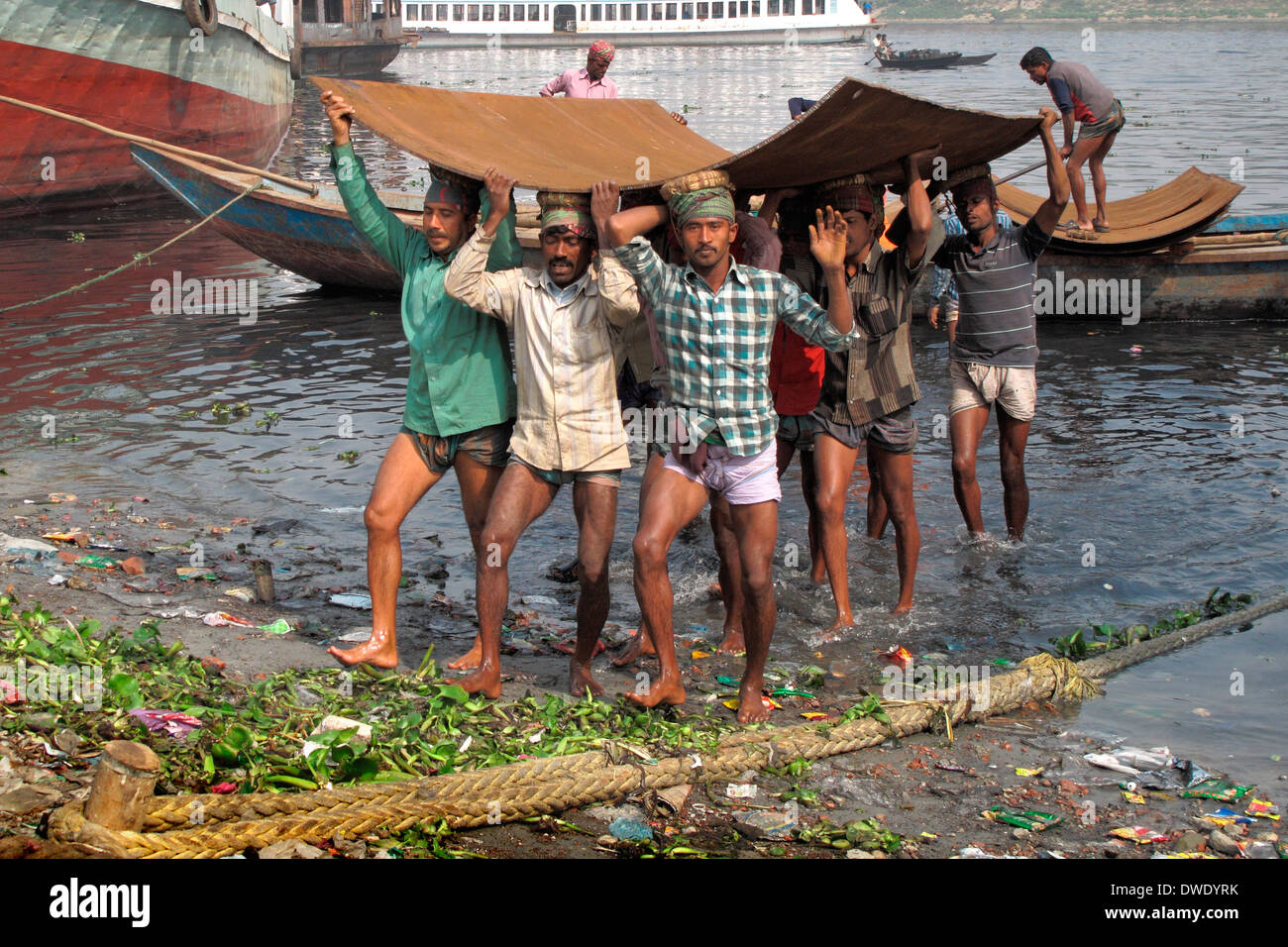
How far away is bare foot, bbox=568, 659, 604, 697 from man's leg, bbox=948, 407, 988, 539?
2.65 meters

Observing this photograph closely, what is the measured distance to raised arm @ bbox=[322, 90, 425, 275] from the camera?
192 inches

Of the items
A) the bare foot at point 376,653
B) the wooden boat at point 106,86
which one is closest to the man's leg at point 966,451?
the bare foot at point 376,653

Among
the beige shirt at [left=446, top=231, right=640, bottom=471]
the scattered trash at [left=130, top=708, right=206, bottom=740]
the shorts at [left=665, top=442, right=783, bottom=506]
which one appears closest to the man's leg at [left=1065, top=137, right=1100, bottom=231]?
the shorts at [left=665, top=442, right=783, bottom=506]

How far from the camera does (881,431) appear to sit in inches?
230

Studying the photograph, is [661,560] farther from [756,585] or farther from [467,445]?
[467,445]

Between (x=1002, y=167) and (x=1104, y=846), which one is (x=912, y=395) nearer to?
(x=1104, y=846)

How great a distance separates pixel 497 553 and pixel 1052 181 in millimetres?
3309

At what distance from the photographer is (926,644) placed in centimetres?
589

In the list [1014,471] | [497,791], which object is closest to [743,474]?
[497,791]

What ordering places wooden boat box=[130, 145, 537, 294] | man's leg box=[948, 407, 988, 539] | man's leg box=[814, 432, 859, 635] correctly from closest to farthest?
1. man's leg box=[814, 432, 859, 635]
2. man's leg box=[948, 407, 988, 539]
3. wooden boat box=[130, 145, 537, 294]

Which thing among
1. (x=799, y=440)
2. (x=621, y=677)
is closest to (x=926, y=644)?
(x=799, y=440)

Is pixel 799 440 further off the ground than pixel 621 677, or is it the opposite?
pixel 799 440

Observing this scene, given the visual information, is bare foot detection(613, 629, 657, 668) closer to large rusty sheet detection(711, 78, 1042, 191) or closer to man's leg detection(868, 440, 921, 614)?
man's leg detection(868, 440, 921, 614)

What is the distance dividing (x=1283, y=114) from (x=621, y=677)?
3150cm
